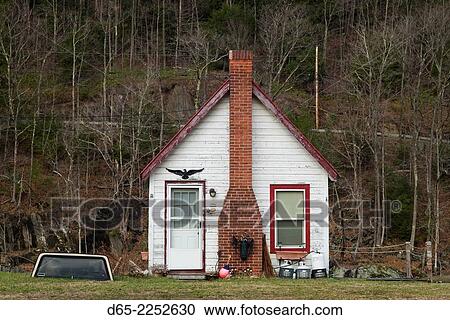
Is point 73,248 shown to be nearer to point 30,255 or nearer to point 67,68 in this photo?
point 30,255

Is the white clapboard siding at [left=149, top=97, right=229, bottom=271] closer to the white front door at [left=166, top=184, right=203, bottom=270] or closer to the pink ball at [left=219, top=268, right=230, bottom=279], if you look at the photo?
the white front door at [left=166, top=184, right=203, bottom=270]

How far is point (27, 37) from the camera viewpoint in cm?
3719

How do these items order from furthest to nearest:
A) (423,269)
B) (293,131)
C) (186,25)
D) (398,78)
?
1. (186,25)
2. (398,78)
3. (423,269)
4. (293,131)

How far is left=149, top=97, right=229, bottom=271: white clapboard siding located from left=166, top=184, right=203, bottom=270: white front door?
0.18 m

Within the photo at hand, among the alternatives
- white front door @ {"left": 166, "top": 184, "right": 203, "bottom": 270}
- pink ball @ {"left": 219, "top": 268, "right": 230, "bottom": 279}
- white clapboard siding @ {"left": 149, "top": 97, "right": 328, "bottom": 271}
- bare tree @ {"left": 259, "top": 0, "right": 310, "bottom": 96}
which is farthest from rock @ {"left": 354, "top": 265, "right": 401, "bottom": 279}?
bare tree @ {"left": 259, "top": 0, "right": 310, "bottom": 96}

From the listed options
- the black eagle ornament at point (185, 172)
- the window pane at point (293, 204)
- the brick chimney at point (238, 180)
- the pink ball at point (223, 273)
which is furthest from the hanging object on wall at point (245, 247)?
the black eagle ornament at point (185, 172)

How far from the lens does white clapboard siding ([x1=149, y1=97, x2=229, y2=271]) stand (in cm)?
1988

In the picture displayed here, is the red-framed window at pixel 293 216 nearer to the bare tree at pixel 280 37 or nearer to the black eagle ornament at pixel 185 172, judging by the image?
the black eagle ornament at pixel 185 172
